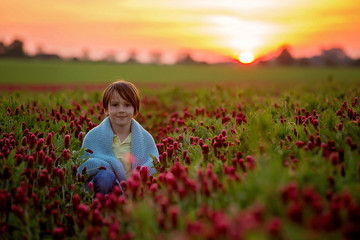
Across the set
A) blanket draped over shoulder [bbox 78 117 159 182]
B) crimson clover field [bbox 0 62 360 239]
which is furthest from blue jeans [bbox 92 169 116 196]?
crimson clover field [bbox 0 62 360 239]

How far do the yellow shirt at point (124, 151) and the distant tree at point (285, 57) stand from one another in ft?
365

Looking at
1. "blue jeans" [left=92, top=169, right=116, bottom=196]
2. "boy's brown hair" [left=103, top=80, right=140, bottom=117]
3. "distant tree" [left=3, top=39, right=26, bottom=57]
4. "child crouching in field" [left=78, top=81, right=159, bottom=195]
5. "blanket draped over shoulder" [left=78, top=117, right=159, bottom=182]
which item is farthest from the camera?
"distant tree" [left=3, top=39, right=26, bottom=57]

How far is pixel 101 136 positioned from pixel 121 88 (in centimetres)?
76

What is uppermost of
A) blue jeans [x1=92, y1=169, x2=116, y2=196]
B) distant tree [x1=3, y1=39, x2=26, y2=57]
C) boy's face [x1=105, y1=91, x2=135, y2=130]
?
distant tree [x1=3, y1=39, x2=26, y2=57]

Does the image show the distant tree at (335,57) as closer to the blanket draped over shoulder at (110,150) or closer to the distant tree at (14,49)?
the distant tree at (14,49)

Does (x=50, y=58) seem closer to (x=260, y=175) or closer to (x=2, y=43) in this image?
(x=2, y=43)

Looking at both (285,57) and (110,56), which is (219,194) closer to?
(110,56)

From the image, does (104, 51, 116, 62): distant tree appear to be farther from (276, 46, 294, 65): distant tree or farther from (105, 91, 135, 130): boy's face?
(105, 91, 135, 130): boy's face

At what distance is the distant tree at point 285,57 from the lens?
108 m

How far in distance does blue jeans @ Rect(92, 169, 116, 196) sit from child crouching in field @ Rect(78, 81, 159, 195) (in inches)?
6.2

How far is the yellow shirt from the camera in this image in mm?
4695

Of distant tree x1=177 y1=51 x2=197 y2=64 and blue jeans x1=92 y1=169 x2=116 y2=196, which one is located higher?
distant tree x1=177 y1=51 x2=197 y2=64

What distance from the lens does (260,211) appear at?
5.66ft

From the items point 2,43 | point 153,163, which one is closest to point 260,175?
point 153,163
